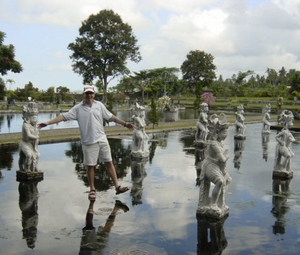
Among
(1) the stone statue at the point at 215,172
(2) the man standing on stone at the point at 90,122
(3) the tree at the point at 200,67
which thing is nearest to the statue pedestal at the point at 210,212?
(1) the stone statue at the point at 215,172

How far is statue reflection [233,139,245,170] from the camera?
48.6ft

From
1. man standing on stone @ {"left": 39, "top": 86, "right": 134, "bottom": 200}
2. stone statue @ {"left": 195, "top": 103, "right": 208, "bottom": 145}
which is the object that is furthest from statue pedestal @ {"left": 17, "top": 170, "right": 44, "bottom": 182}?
stone statue @ {"left": 195, "top": 103, "right": 208, "bottom": 145}

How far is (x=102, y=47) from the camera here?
54.6 meters

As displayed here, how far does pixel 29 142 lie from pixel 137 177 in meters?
3.06

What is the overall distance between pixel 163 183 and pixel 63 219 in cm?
384

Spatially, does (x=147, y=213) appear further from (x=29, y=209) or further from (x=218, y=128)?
(x=29, y=209)

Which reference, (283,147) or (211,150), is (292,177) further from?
(211,150)

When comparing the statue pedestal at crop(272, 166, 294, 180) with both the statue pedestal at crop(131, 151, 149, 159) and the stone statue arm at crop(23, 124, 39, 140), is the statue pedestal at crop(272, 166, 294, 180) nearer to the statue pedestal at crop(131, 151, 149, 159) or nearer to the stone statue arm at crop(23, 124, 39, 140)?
the statue pedestal at crop(131, 151, 149, 159)

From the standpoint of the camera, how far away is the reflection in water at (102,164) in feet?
36.5

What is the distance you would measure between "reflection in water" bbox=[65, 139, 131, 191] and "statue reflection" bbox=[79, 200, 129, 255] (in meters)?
2.18

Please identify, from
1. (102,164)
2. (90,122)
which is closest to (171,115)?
(102,164)

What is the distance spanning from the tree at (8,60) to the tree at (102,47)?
Answer: 26.6 meters

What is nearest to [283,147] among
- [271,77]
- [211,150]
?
[211,150]

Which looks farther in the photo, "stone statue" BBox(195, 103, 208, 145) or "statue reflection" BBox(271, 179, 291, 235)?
"stone statue" BBox(195, 103, 208, 145)
